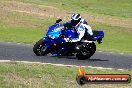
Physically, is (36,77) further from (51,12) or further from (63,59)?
(51,12)

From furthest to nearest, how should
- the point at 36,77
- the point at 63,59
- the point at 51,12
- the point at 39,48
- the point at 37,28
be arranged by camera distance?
the point at 51,12 → the point at 37,28 → the point at 39,48 → the point at 63,59 → the point at 36,77

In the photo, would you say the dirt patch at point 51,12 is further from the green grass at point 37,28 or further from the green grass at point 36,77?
the green grass at point 36,77

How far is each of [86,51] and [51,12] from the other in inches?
1206

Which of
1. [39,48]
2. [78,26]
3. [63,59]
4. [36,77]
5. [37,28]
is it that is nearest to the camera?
[36,77]

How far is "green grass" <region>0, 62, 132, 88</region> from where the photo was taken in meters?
12.0

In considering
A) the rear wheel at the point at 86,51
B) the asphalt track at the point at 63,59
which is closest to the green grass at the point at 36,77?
the asphalt track at the point at 63,59

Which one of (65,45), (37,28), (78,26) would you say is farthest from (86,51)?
(37,28)

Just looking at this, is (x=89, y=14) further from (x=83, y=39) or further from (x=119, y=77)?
(x=119, y=77)

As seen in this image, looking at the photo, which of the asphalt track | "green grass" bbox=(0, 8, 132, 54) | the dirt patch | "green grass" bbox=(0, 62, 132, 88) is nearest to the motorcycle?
the asphalt track

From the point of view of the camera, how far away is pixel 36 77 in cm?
1289

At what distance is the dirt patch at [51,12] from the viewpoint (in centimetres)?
4811

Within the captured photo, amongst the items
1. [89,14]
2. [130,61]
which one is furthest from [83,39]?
[89,14]

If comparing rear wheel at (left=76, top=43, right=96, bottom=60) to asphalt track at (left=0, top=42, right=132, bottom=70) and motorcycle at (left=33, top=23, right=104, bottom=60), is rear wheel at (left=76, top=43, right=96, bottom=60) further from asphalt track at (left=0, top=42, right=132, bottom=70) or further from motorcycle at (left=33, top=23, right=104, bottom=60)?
asphalt track at (left=0, top=42, right=132, bottom=70)

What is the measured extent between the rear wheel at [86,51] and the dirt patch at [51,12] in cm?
2792
